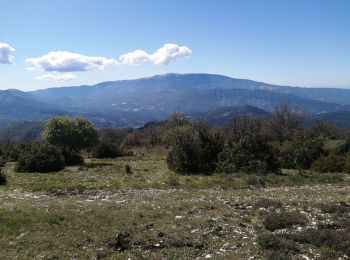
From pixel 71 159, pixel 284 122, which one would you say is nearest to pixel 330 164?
pixel 71 159

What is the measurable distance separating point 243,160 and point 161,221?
25844mm

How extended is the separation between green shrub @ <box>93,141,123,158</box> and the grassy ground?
1449 inches

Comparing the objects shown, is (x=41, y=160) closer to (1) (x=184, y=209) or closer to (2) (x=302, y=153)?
(1) (x=184, y=209)

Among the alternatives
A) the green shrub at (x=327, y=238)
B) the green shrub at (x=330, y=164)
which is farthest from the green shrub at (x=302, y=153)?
the green shrub at (x=327, y=238)

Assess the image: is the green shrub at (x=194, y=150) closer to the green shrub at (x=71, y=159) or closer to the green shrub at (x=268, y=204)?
the green shrub at (x=71, y=159)

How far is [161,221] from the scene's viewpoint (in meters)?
19.0

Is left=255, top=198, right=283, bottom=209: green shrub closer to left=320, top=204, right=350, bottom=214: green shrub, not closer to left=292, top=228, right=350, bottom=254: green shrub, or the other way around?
left=320, top=204, right=350, bottom=214: green shrub

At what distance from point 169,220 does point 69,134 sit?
40.2 meters

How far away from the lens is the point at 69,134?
5628 cm

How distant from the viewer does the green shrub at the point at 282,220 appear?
700 inches

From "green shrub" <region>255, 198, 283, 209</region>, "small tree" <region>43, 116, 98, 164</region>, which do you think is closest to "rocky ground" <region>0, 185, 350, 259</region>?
"green shrub" <region>255, 198, 283, 209</region>

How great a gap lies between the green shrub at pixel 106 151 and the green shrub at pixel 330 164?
37.4 metres

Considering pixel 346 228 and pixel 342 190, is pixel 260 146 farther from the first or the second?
pixel 346 228

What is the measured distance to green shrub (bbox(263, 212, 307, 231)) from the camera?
1778 cm
